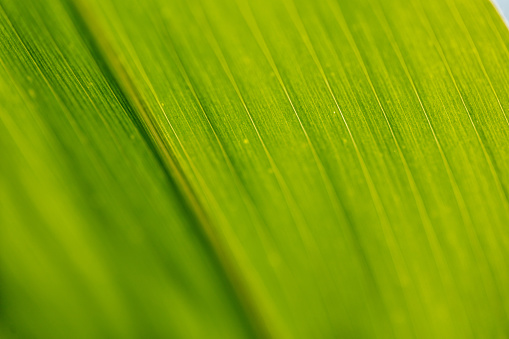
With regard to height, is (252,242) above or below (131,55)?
below

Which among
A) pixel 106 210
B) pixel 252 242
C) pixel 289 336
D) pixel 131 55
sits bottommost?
pixel 289 336

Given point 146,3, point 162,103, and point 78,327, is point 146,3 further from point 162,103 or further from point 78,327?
point 78,327

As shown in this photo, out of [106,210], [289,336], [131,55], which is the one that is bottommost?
[289,336]

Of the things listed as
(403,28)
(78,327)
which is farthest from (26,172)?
(403,28)

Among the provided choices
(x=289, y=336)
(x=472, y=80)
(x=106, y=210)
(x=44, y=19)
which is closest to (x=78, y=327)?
(x=106, y=210)

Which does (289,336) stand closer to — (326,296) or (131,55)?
(326,296)

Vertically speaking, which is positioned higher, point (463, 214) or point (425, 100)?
point (425, 100)
